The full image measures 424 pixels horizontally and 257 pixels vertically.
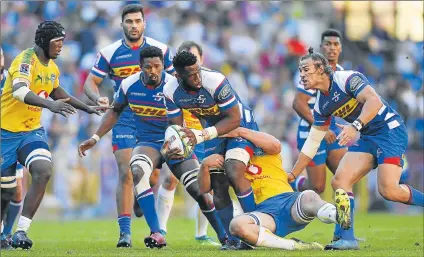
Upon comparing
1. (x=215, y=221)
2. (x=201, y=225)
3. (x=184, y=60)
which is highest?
(x=184, y=60)

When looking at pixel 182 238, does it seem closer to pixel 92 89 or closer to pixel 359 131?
pixel 92 89

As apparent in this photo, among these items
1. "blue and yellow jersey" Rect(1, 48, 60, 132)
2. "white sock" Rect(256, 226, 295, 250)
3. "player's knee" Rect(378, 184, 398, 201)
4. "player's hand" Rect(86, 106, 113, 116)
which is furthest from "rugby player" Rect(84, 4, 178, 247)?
"player's knee" Rect(378, 184, 398, 201)

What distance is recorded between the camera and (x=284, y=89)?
999 inches

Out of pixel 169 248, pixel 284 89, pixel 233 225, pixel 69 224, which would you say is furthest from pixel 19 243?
pixel 284 89

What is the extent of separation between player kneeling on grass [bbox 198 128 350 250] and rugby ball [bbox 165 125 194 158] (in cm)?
46

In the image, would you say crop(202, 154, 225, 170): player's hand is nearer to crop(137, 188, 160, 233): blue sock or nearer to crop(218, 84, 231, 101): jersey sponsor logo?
crop(218, 84, 231, 101): jersey sponsor logo

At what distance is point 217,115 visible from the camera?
11.3 metres

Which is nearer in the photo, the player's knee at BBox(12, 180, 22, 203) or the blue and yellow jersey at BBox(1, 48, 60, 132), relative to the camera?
the blue and yellow jersey at BBox(1, 48, 60, 132)

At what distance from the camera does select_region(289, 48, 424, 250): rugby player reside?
36.6ft

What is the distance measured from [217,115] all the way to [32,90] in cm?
233

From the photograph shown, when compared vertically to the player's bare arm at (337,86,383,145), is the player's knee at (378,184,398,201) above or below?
A: below

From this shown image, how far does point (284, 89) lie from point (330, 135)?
1147 cm

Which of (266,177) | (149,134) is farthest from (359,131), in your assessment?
(149,134)

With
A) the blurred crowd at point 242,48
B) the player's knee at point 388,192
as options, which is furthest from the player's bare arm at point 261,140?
the blurred crowd at point 242,48
